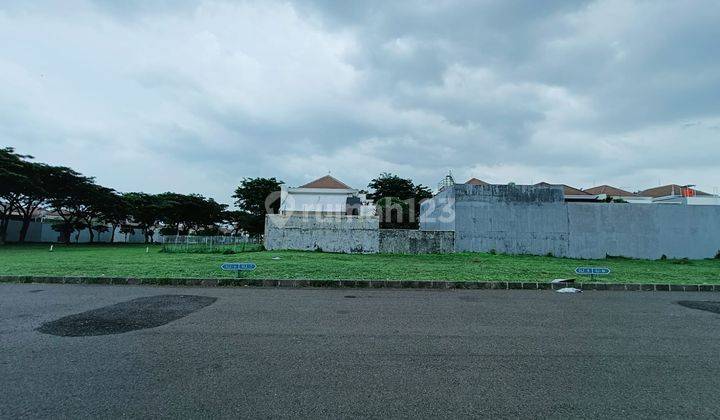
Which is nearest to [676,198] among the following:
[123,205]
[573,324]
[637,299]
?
[637,299]

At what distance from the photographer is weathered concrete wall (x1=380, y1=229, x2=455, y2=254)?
898 inches

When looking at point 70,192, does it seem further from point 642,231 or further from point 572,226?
point 642,231

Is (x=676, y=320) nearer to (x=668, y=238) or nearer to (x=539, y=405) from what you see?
(x=539, y=405)

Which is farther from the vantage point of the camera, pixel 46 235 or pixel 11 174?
pixel 46 235

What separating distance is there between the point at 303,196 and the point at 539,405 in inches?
1515

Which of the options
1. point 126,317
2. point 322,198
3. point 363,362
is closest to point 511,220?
point 363,362

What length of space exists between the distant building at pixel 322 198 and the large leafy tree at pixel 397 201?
2.97 m

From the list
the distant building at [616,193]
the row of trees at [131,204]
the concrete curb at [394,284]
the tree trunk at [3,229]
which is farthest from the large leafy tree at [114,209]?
the distant building at [616,193]

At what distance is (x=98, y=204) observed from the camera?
36.9 metres

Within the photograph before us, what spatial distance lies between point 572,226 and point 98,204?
4144 centimetres

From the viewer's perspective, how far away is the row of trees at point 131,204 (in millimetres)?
30203

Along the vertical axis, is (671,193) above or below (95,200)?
above

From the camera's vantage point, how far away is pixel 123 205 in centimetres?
3994

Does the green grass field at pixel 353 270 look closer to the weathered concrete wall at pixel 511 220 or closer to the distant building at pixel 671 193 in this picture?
the weathered concrete wall at pixel 511 220
